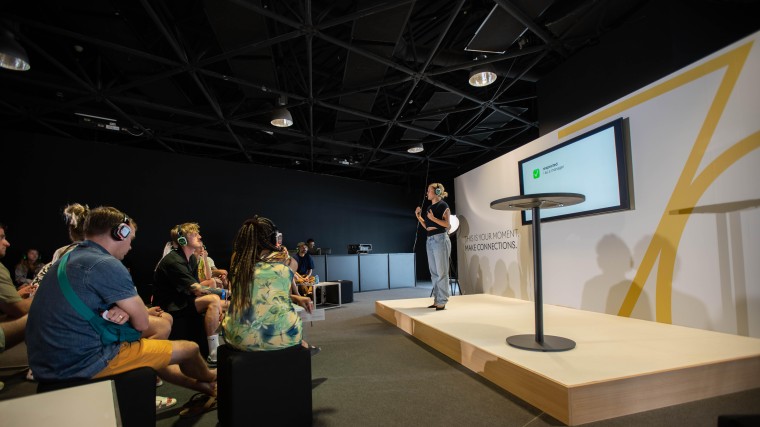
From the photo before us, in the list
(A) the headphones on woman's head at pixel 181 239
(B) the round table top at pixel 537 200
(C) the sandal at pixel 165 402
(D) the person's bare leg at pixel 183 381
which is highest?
(B) the round table top at pixel 537 200

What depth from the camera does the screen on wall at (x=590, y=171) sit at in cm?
308

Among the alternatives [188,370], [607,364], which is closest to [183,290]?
[188,370]

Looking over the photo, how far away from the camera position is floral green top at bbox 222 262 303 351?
5.33 feet

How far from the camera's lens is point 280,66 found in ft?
18.0

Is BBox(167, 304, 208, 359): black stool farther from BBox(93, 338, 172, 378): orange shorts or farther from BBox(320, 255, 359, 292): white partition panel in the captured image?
BBox(320, 255, 359, 292): white partition panel

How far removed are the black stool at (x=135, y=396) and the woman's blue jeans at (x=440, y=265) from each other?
115 inches

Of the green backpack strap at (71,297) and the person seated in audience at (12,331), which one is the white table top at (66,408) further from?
the person seated in audience at (12,331)

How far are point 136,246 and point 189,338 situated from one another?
5460mm

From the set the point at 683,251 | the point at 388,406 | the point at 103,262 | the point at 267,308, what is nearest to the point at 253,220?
the point at 267,308

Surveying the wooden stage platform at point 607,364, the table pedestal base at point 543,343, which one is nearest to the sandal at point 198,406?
the wooden stage platform at point 607,364

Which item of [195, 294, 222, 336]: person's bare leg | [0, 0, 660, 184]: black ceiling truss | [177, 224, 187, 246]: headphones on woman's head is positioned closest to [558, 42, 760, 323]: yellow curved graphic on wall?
[0, 0, 660, 184]: black ceiling truss

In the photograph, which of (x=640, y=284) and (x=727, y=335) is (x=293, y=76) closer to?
(x=640, y=284)

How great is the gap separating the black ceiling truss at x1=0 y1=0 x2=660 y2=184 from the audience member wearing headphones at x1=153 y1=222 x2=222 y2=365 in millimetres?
2614

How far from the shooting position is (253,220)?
1.88 meters
